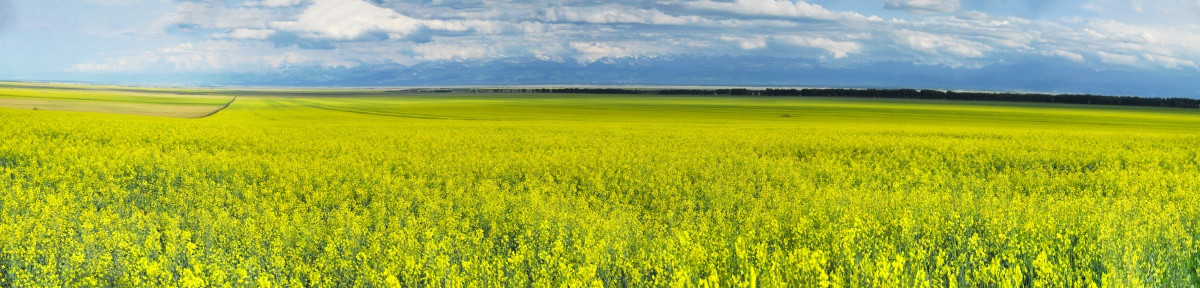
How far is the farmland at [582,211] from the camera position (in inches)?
308

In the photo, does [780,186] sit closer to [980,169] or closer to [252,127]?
[980,169]

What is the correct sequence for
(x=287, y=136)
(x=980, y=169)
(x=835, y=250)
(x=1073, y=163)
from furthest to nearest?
A: (x=287, y=136), (x=1073, y=163), (x=980, y=169), (x=835, y=250)

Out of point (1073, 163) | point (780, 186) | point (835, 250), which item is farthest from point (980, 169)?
point (835, 250)

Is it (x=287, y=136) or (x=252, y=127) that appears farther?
(x=252, y=127)

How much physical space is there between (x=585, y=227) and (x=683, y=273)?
4.36 meters

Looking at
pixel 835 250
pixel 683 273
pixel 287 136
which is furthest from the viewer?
pixel 287 136

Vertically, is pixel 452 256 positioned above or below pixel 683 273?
below

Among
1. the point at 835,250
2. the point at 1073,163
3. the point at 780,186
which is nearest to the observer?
the point at 835,250

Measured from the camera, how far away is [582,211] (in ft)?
42.7

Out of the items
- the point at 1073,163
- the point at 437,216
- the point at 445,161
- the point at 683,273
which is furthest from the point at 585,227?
the point at 1073,163

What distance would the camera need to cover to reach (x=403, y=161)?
66.7ft

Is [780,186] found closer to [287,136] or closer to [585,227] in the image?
[585,227]

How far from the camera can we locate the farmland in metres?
7.83

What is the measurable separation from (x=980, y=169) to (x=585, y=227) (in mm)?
15838
